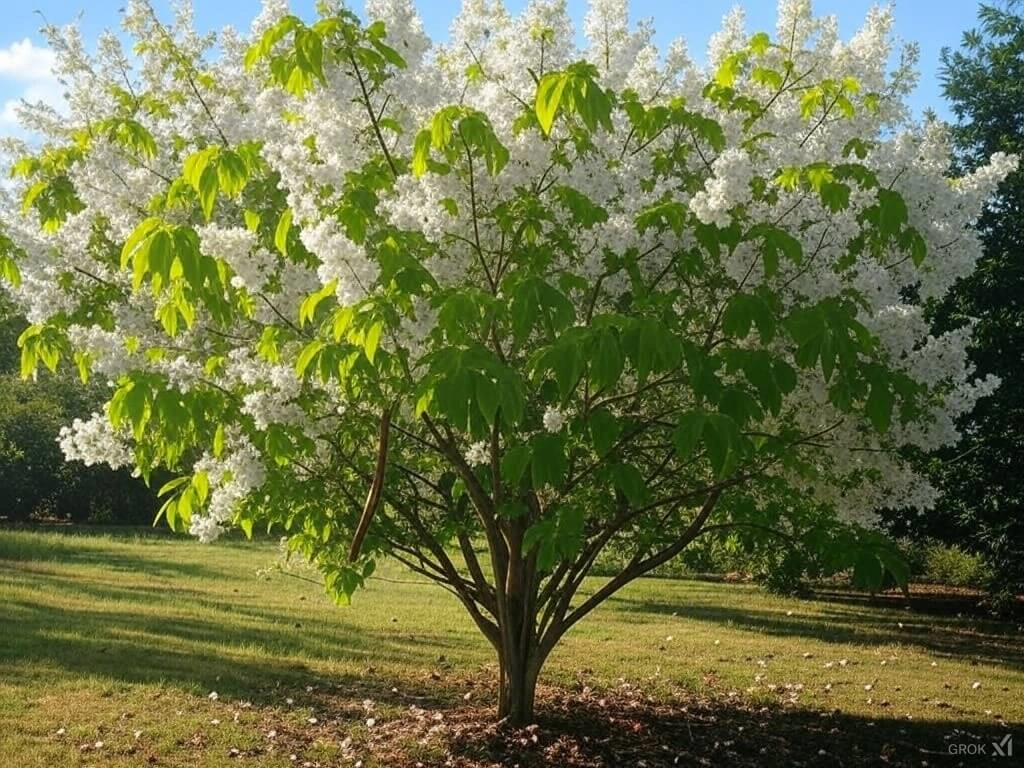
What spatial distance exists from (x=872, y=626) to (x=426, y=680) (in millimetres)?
7554

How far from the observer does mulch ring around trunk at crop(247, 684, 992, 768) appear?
6297mm

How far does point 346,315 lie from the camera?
3.88 meters

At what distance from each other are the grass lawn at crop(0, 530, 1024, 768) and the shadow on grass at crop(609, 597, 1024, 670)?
0.06m

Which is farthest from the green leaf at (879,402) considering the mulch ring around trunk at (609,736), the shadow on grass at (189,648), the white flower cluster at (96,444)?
the shadow on grass at (189,648)

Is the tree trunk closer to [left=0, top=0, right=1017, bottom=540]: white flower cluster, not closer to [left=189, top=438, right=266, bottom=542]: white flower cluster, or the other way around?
[left=0, top=0, right=1017, bottom=540]: white flower cluster

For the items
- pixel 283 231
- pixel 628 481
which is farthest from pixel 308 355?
pixel 628 481

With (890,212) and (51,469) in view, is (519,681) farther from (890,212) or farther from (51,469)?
(51,469)

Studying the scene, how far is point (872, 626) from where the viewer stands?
45.8ft

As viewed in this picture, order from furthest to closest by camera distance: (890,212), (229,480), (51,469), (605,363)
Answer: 1. (51,469)
2. (229,480)
3. (890,212)
4. (605,363)

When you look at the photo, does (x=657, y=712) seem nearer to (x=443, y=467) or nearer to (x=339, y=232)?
(x=443, y=467)

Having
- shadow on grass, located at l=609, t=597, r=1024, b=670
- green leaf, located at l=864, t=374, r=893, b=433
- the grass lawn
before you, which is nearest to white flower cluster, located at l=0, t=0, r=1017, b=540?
green leaf, located at l=864, t=374, r=893, b=433

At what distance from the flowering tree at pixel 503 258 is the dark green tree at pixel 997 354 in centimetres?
856

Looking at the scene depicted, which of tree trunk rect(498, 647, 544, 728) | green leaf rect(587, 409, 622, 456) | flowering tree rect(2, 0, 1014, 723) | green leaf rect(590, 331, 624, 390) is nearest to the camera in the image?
green leaf rect(590, 331, 624, 390)

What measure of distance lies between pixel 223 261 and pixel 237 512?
1.77 m
